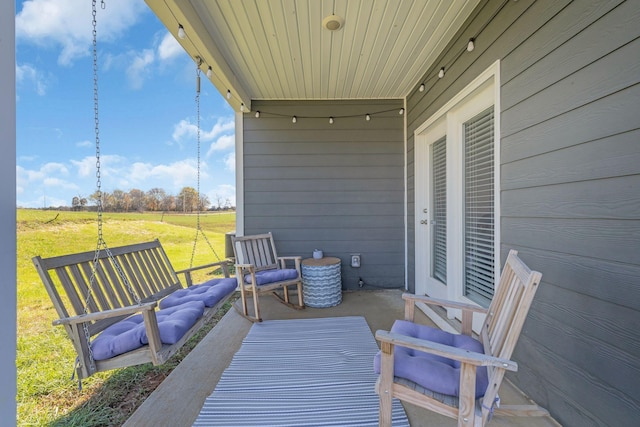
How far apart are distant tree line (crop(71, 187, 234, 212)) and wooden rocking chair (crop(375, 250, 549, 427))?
8.59ft

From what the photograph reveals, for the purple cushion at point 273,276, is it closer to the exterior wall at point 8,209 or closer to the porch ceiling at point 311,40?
the porch ceiling at point 311,40

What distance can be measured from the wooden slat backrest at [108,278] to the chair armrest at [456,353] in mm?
1625

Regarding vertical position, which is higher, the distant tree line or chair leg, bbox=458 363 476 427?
the distant tree line

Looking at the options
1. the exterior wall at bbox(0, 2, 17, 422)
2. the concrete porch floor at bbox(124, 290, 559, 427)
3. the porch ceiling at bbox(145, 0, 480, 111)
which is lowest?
the concrete porch floor at bbox(124, 290, 559, 427)

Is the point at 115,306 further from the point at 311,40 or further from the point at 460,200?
the point at 460,200

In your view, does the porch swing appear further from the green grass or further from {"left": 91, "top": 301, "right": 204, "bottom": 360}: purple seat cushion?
the green grass

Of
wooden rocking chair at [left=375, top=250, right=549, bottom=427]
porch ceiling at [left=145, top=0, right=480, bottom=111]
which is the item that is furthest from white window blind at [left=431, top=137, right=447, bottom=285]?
wooden rocking chair at [left=375, top=250, right=549, bottom=427]

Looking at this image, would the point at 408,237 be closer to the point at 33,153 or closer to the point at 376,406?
the point at 376,406

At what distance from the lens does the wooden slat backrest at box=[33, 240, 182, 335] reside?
5.04 feet

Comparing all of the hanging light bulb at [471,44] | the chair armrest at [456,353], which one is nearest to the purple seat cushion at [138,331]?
the chair armrest at [456,353]

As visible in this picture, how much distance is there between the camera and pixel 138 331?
1.55m

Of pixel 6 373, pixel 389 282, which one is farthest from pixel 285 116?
pixel 6 373

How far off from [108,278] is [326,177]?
2768 mm

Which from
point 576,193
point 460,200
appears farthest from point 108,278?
point 460,200
